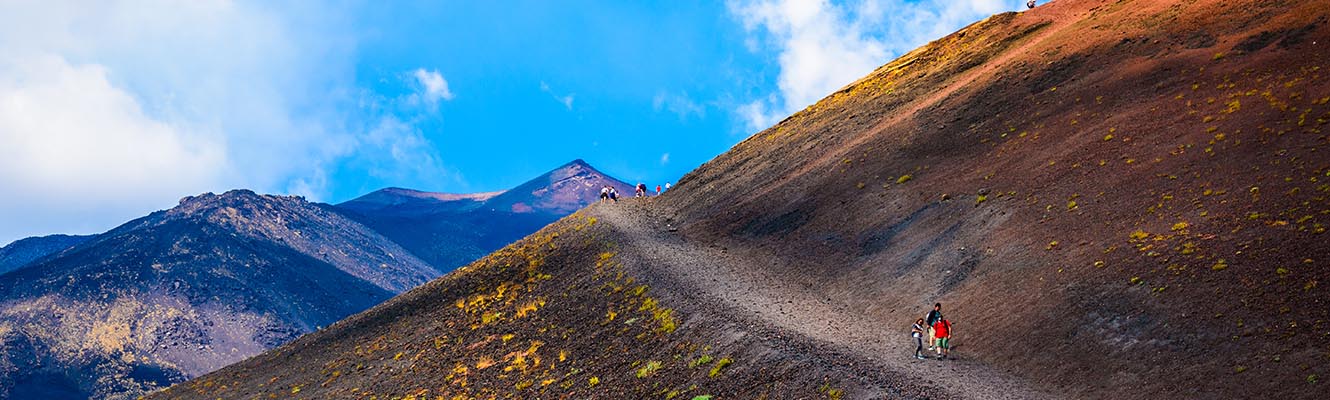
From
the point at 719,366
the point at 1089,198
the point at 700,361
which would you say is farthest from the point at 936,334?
the point at 1089,198

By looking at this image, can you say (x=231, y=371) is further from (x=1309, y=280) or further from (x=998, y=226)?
(x=1309, y=280)

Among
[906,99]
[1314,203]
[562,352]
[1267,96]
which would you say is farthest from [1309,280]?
[906,99]

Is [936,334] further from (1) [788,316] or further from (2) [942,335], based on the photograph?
(1) [788,316]

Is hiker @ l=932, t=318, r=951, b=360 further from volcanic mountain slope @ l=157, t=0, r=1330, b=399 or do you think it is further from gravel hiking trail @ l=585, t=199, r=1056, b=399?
volcanic mountain slope @ l=157, t=0, r=1330, b=399

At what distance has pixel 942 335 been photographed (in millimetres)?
39156

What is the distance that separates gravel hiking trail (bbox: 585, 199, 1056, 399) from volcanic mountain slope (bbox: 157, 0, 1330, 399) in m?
0.20

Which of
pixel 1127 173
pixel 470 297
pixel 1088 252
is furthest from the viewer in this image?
pixel 470 297

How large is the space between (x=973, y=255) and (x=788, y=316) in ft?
28.1

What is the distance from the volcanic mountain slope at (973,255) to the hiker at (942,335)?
718mm

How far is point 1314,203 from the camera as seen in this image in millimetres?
41781

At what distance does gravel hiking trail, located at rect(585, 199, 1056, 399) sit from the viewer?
36094 millimetres

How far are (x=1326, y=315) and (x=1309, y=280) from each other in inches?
104

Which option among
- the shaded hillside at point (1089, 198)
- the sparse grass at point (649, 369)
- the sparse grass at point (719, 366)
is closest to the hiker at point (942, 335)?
the shaded hillside at point (1089, 198)

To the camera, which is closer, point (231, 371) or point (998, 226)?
point (998, 226)
